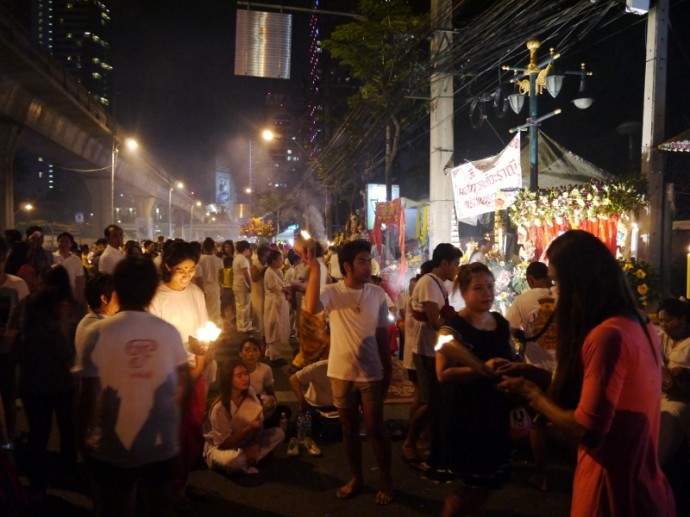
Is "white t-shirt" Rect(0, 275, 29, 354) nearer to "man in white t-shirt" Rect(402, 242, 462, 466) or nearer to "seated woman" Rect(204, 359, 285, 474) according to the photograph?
"seated woman" Rect(204, 359, 285, 474)

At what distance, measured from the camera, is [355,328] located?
171 inches

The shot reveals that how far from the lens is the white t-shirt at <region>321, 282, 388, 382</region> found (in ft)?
14.1

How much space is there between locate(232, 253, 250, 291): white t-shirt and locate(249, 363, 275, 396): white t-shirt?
6.32 m

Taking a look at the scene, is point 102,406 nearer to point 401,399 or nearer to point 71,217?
point 401,399

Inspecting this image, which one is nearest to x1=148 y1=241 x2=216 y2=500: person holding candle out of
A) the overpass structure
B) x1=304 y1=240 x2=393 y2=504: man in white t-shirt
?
x1=304 y1=240 x2=393 y2=504: man in white t-shirt

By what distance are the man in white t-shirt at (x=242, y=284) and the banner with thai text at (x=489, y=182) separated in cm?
475

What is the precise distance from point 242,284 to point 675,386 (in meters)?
8.98

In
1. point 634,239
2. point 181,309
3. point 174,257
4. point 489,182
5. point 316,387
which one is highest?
point 489,182

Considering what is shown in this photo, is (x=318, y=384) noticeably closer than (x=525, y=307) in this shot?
No

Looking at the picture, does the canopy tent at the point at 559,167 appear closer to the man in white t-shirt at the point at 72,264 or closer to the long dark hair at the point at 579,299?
the man in white t-shirt at the point at 72,264

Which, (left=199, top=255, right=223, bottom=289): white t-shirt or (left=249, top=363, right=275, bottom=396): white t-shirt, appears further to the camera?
(left=199, top=255, right=223, bottom=289): white t-shirt

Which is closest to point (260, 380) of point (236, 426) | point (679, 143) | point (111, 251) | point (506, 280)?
point (236, 426)

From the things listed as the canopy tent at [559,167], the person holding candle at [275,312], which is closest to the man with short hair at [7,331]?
the person holding candle at [275,312]

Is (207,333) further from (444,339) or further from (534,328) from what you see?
(534,328)
